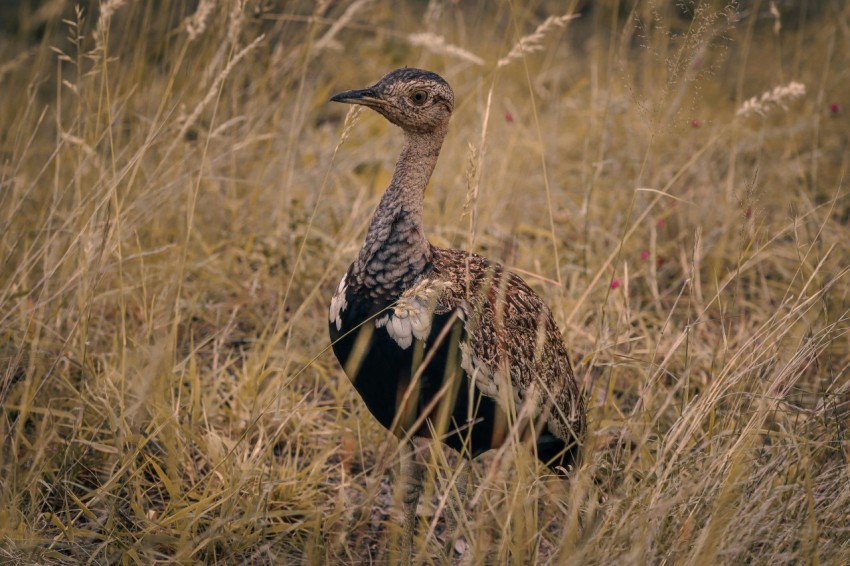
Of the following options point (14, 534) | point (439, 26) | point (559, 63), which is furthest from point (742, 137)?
point (14, 534)

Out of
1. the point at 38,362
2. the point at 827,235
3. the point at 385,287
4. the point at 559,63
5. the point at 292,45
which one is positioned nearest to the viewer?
the point at 385,287

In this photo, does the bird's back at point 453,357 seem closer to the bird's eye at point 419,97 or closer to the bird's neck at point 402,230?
the bird's neck at point 402,230

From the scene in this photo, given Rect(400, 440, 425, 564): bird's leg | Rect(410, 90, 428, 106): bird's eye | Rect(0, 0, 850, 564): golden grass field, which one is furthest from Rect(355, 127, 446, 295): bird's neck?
Rect(400, 440, 425, 564): bird's leg

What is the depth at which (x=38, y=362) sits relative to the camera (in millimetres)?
2641

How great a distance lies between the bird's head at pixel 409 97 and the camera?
7.94 feet

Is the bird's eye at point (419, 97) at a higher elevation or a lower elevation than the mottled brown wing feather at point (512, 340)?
higher

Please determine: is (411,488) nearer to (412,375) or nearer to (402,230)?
(412,375)

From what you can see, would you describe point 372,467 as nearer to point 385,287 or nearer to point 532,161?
point 385,287

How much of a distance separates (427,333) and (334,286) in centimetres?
138

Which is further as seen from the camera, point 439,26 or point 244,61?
point 439,26

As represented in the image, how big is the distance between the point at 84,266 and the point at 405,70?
1108 millimetres

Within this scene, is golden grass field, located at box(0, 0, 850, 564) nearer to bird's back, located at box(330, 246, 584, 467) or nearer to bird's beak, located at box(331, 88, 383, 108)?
bird's back, located at box(330, 246, 584, 467)

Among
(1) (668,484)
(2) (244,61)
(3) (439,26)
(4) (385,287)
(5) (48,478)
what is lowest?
(5) (48,478)

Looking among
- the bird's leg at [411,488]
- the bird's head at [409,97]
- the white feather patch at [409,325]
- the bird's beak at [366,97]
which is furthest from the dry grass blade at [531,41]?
the bird's leg at [411,488]
